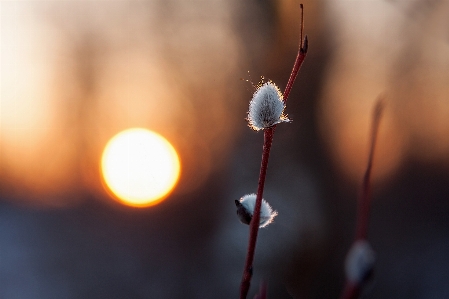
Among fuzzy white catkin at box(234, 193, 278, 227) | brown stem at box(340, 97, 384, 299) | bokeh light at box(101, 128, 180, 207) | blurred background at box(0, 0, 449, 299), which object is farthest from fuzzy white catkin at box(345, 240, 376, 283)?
bokeh light at box(101, 128, 180, 207)

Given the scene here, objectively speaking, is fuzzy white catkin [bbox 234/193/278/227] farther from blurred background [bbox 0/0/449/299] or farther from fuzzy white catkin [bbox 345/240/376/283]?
blurred background [bbox 0/0/449/299]

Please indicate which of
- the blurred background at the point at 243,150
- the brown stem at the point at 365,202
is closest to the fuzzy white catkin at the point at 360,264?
the brown stem at the point at 365,202

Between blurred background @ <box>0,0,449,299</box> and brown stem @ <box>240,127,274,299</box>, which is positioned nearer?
brown stem @ <box>240,127,274,299</box>

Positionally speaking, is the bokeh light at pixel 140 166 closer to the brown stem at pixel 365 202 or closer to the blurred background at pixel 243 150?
the blurred background at pixel 243 150

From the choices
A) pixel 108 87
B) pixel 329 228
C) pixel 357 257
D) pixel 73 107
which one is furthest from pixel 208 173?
pixel 357 257

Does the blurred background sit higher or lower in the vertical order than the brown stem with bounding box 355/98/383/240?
higher

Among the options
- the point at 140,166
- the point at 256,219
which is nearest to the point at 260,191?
the point at 256,219

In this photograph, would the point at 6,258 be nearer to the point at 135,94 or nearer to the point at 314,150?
the point at 135,94
